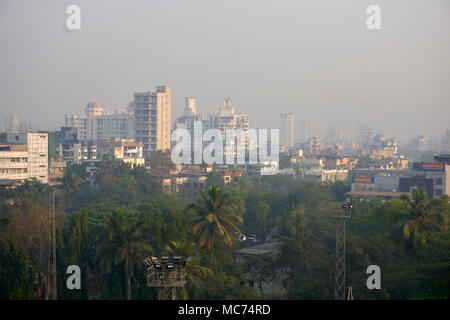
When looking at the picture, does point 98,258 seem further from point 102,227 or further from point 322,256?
point 322,256

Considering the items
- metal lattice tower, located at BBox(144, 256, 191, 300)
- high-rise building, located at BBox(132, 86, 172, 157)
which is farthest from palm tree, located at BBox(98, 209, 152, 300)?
high-rise building, located at BBox(132, 86, 172, 157)

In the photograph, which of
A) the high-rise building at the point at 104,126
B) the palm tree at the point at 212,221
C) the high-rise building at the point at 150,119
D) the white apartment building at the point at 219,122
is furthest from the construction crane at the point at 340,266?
the high-rise building at the point at 104,126

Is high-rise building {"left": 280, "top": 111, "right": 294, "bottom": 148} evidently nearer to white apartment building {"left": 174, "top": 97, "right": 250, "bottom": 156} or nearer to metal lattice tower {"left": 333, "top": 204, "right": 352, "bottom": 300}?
white apartment building {"left": 174, "top": 97, "right": 250, "bottom": 156}

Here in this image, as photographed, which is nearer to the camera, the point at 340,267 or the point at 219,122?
the point at 340,267

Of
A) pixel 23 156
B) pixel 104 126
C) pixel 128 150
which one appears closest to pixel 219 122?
pixel 104 126

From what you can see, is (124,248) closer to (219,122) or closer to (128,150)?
(128,150)
